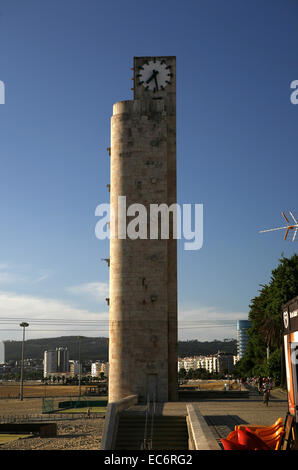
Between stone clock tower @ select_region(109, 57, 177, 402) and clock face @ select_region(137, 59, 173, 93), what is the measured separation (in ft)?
8.46

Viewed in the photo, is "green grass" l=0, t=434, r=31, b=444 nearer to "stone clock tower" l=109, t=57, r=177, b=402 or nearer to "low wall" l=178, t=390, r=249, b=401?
"stone clock tower" l=109, t=57, r=177, b=402

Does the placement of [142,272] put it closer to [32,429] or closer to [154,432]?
[32,429]

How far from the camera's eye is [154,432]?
87.3 feet

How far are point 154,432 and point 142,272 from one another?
18.0 m

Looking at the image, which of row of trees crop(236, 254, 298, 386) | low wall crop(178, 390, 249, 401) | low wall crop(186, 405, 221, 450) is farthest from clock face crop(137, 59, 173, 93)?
low wall crop(186, 405, 221, 450)

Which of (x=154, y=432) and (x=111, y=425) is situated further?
(x=154, y=432)

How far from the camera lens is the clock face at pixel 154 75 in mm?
48875

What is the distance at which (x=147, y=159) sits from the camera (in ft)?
147

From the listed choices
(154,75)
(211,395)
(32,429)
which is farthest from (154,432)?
(154,75)

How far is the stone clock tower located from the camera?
4247 cm

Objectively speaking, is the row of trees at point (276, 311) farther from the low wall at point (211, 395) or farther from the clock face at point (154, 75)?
the clock face at point (154, 75)

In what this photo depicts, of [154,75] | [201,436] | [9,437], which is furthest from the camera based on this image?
[154,75]

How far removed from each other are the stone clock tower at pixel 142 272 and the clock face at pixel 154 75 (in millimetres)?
2578

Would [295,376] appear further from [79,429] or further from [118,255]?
[79,429]
